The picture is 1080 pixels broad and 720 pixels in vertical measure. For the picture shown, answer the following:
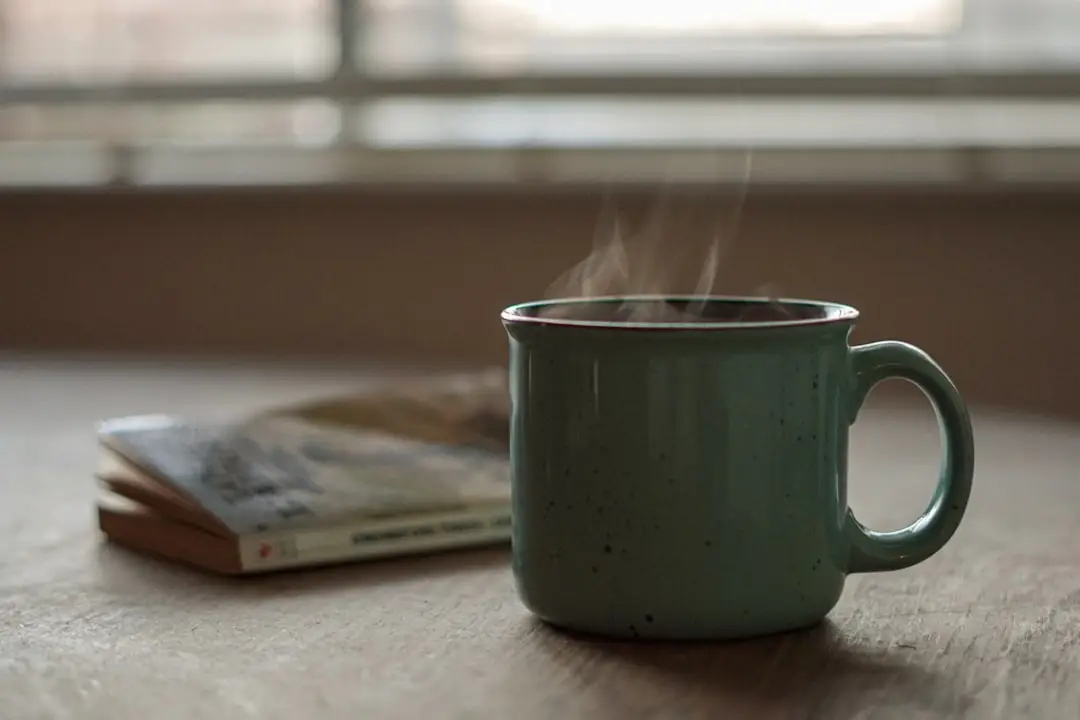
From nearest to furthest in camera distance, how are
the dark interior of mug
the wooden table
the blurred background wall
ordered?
the wooden table
the dark interior of mug
the blurred background wall

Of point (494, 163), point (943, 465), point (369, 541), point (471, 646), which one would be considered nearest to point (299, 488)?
point (369, 541)

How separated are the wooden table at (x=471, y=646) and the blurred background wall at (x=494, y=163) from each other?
0.88 metres

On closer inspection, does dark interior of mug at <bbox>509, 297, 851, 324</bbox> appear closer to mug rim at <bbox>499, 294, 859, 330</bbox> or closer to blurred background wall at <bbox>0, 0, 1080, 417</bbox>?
mug rim at <bbox>499, 294, 859, 330</bbox>

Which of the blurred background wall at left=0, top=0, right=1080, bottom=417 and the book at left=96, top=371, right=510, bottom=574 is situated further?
the blurred background wall at left=0, top=0, right=1080, bottom=417

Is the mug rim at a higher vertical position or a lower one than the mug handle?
higher

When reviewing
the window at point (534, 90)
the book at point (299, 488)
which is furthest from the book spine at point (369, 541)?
the window at point (534, 90)

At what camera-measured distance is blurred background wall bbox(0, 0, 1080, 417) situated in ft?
5.16

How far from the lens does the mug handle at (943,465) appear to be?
20.2 inches

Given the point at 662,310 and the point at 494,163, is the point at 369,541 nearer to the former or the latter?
the point at 662,310

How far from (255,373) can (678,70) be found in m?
0.71

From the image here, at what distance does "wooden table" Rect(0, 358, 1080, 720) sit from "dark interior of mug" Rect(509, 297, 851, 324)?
0.40ft

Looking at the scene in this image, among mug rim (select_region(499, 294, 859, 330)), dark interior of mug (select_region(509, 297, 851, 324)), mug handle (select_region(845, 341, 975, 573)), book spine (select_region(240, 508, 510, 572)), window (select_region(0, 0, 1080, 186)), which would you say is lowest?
book spine (select_region(240, 508, 510, 572))

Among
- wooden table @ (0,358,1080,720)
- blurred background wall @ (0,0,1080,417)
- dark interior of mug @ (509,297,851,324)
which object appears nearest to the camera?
wooden table @ (0,358,1080,720)

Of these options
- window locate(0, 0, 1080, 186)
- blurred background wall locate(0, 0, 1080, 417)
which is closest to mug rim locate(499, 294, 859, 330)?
blurred background wall locate(0, 0, 1080, 417)
